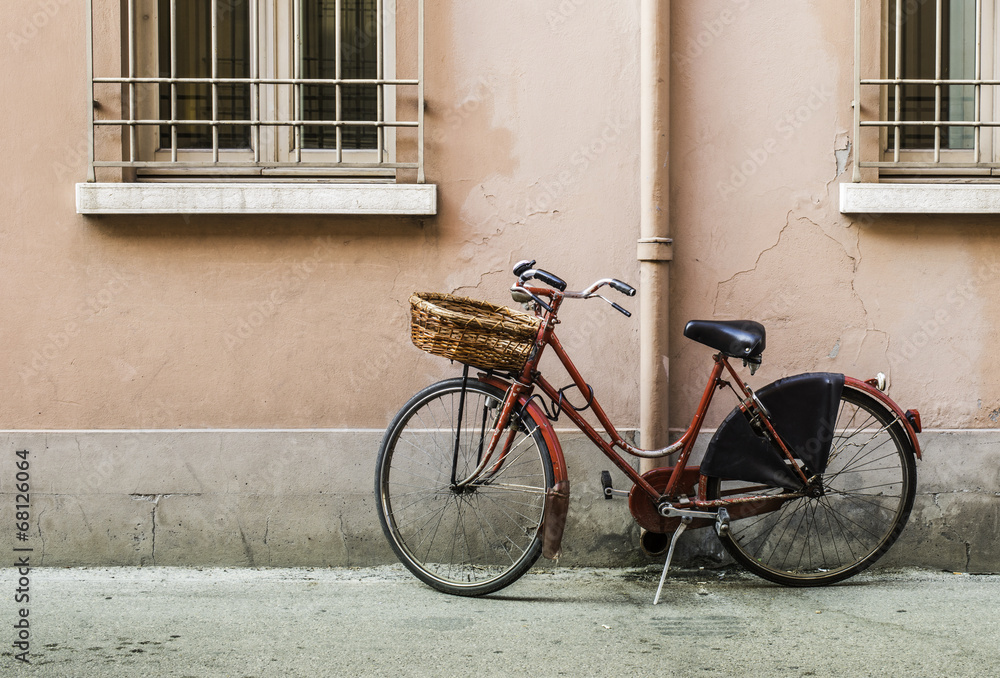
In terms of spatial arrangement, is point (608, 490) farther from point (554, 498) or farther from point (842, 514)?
point (842, 514)

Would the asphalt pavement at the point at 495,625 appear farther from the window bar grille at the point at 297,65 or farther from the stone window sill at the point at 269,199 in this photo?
the window bar grille at the point at 297,65

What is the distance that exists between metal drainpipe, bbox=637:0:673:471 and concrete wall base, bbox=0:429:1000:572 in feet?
1.19

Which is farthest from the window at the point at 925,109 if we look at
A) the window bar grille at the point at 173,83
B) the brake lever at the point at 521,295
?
the window bar grille at the point at 173,83

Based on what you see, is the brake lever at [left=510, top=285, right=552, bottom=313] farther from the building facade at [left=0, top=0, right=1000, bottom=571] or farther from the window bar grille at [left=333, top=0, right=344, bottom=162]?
the window bar grille at [left=333, top=0, right=344, bottom=162]

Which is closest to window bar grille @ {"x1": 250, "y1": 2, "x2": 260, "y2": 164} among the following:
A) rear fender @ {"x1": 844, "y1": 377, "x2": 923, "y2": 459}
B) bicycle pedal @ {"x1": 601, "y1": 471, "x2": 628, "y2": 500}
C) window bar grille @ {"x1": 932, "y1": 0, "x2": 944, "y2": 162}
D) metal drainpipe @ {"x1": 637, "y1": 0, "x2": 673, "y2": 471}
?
metal drainpipe @ {"x1": 637, "y1": 0, "x2": 673, "y2": 471}

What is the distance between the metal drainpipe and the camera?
400cm

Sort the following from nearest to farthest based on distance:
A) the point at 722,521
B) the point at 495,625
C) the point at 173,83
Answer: the point at 495,625 < the point at 722,521 < the point at 173,83

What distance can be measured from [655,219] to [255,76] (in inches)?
78.7

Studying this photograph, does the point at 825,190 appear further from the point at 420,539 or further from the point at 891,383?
the point at 420,539

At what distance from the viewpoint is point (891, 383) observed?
415cm

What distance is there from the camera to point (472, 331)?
340 cm

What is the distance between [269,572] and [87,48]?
2.51 m

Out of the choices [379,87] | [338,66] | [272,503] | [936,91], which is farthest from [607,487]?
[936,91]

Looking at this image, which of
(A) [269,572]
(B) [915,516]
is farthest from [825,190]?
(A) [269,572]
